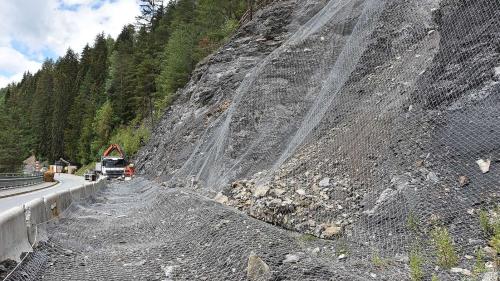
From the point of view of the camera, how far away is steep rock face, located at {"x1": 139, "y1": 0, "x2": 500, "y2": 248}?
593cm

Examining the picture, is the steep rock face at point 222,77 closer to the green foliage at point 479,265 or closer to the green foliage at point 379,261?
the green foliage at point 379,261

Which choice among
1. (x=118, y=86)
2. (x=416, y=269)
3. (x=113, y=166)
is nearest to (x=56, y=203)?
(x=416, y=269)

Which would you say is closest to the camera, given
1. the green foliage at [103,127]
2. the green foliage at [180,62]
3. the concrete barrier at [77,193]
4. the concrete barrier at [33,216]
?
the concrete barrier at [33,216]

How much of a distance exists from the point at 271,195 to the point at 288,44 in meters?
9.50

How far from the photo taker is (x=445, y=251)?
4617 mm

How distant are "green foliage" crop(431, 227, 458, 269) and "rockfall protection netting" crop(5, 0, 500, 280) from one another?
0.04ft

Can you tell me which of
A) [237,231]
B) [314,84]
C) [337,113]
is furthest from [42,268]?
[314,84]

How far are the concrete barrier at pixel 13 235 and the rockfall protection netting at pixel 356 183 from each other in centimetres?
29

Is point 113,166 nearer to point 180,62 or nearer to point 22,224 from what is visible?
point 180,62

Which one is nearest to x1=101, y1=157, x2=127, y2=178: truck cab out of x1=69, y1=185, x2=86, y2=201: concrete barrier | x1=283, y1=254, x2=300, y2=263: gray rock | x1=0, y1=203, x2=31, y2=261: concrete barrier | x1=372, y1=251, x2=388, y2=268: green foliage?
Answer: x1=69, y1=185, x2=86, y2=201: concrete barrier

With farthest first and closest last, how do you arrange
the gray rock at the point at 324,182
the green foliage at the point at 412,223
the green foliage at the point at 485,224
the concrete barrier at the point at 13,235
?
the gray rock at the point at 324,182 < the green foliage at the point at 412,223 < the concrete barrier at the point at 13,235 < the green foliage at the point at 485,224

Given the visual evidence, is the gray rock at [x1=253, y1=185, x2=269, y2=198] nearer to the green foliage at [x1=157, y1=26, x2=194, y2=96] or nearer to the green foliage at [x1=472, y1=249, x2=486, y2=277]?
the green foliage at [x1=472, y1=249, x2=486, y2=277]

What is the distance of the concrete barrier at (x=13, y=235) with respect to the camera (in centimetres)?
502

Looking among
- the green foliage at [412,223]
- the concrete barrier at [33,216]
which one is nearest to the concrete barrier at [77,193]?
the concrete barrier at [33,216]
